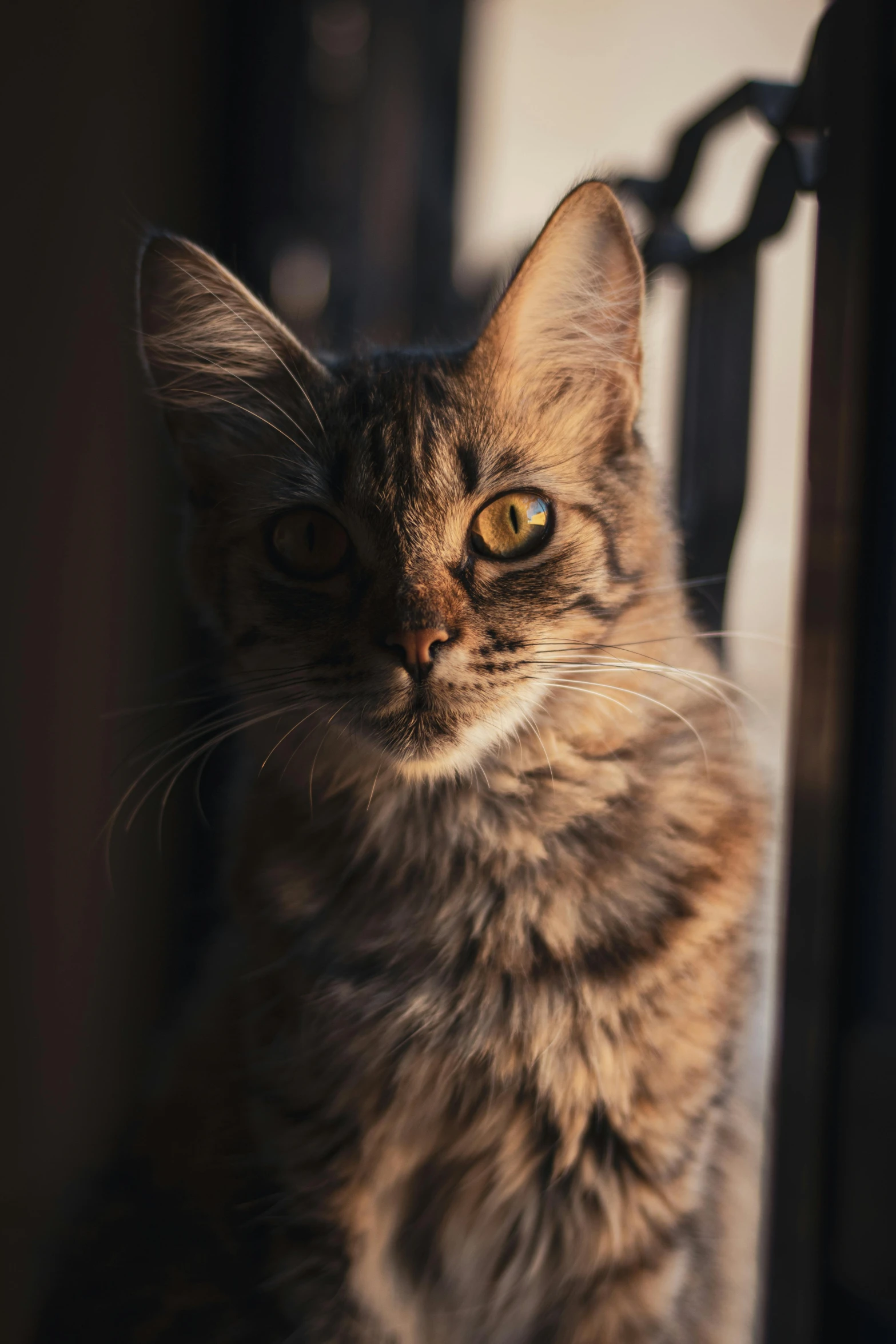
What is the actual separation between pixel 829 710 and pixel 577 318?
34 cm

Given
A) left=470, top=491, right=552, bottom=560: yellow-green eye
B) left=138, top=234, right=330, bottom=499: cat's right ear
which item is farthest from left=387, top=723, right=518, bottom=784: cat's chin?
left=138, top=234, right=330, bottom=499: cat's right ear

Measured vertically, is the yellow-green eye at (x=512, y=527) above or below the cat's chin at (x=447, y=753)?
above

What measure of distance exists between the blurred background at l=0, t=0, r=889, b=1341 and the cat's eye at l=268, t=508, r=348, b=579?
15 cm

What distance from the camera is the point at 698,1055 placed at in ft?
2.14

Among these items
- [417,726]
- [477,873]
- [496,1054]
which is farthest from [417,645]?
[496,1054]

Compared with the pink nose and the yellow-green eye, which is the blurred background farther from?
the pink nose

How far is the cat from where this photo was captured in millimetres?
617

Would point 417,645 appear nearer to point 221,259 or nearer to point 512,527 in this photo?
point 512,527

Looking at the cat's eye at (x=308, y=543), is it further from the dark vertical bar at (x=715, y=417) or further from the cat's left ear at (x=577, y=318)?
the dark vertical bar at (x=715, y=417)

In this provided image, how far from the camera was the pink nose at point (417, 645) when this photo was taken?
551mm

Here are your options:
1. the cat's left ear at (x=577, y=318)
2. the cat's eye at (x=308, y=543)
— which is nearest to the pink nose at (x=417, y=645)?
the cat's eye at (x=308, y=543)

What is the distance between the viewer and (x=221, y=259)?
25.7 inches

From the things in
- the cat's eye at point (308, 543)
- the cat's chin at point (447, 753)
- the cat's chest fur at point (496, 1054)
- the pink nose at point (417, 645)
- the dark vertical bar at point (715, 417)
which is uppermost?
the dark vertical bar at point (715, 417)

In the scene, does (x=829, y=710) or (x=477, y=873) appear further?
(x=477, y=873)
